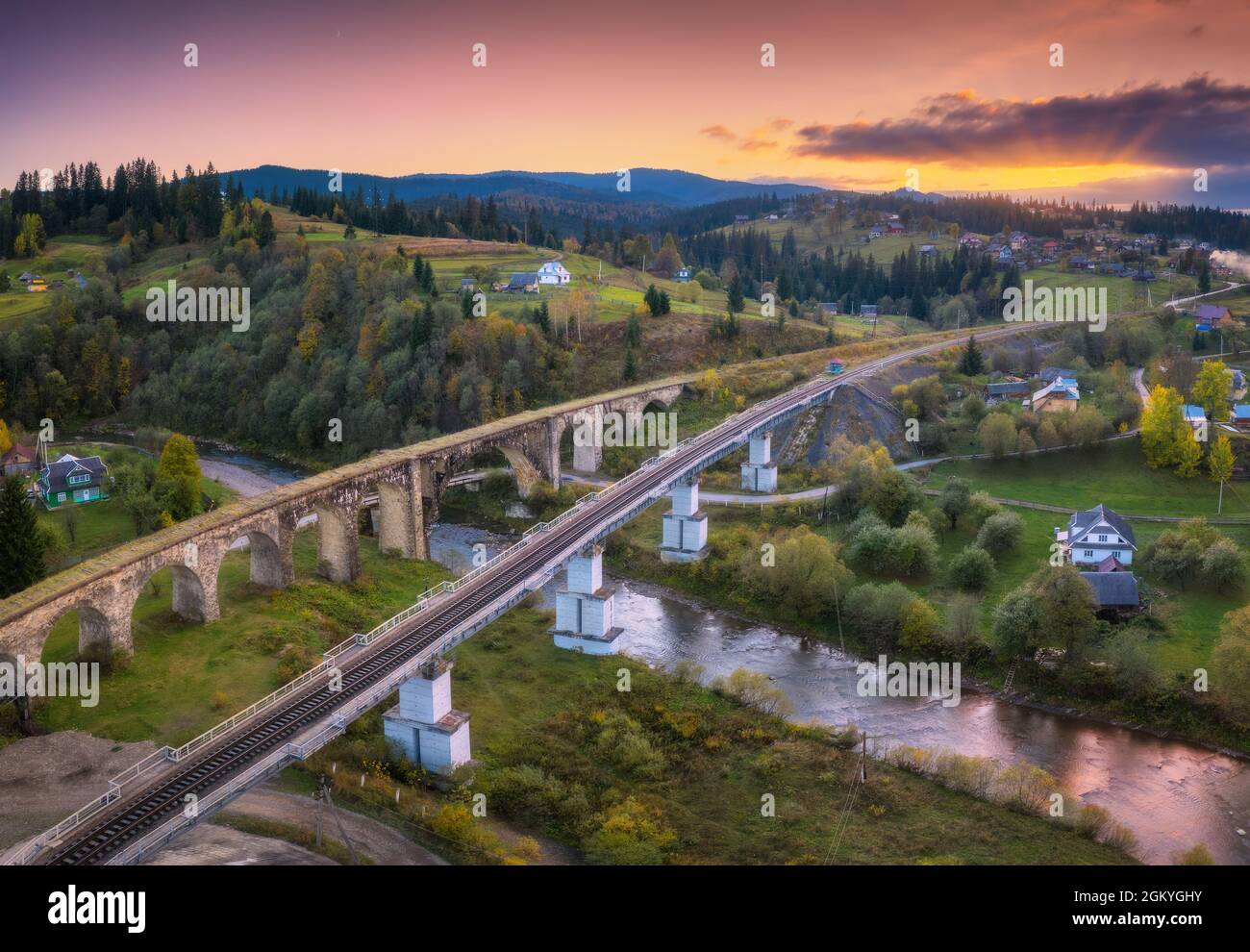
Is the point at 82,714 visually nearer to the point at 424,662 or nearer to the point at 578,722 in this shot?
the point at 424,662

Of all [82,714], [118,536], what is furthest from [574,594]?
[118,536]

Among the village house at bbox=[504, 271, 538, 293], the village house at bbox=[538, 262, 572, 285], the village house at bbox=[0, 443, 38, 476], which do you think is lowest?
the village house at bbox=[0, 443, 38, 476]

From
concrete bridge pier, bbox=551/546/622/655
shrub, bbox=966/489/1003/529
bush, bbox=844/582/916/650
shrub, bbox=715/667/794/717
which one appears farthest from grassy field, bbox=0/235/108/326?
shrub, bbox=966/489/1003/529

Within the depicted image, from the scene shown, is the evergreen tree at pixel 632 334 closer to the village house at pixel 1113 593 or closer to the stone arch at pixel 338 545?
the stone arch at pixel 338 545

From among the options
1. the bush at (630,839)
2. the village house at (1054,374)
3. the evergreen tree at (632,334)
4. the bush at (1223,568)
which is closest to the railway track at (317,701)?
the bush at (630,839)

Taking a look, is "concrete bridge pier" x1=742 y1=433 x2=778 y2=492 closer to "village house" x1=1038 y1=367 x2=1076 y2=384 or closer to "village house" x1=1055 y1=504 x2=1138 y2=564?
"village house" x1=1055 y1=504 x2=1138 y2=564
